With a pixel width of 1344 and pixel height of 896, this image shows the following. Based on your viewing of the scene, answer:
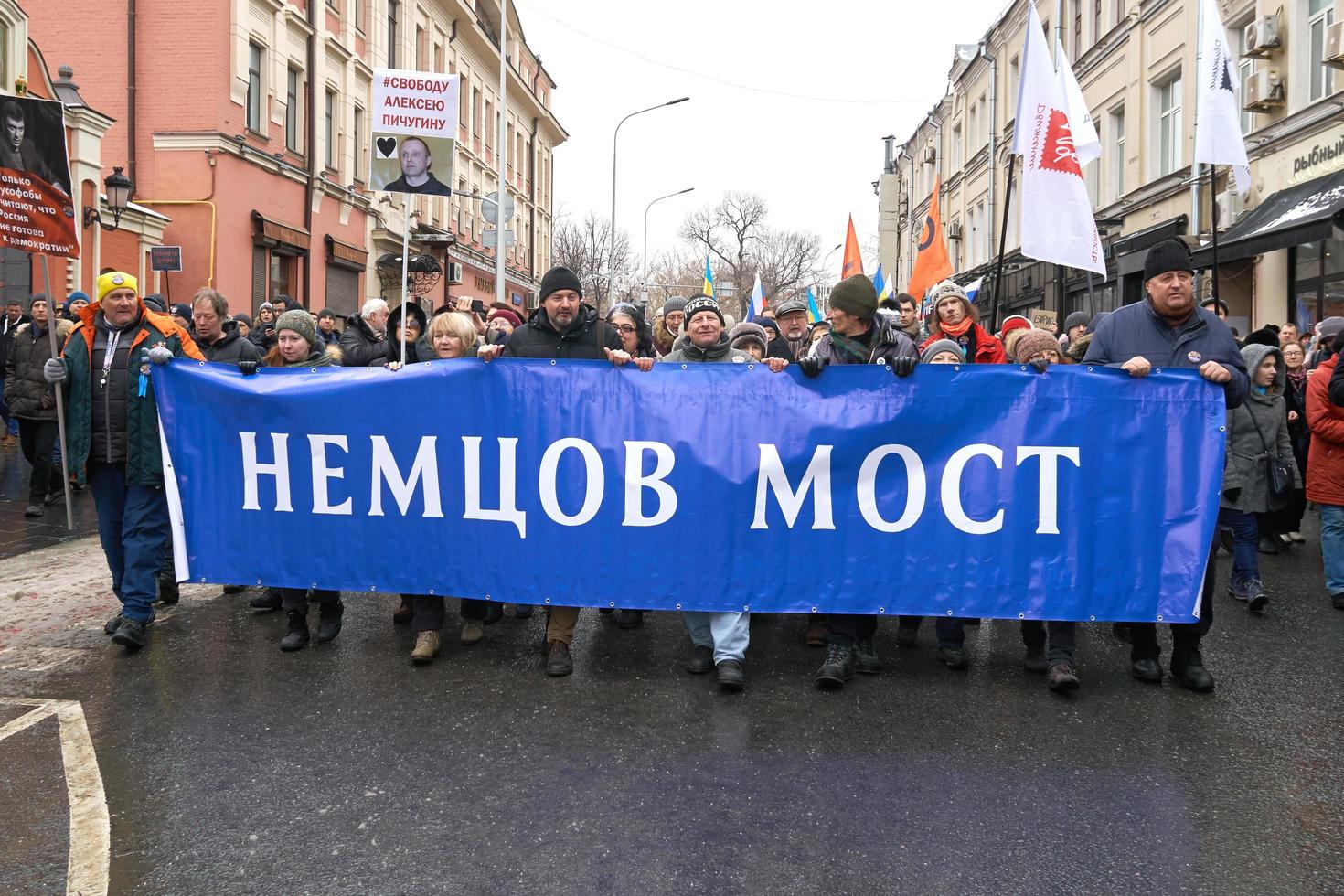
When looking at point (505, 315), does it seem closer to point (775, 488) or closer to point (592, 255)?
point (775, 488)

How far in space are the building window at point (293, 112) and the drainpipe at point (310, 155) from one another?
11.0 inches

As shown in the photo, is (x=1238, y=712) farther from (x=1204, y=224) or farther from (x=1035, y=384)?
(x=1204, y=224)

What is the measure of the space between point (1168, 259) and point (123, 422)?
549cm

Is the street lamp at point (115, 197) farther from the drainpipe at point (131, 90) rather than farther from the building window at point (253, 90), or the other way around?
the building window at point (253, 90)

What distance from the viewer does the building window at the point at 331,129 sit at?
1083 inches

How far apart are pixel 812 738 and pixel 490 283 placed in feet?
133

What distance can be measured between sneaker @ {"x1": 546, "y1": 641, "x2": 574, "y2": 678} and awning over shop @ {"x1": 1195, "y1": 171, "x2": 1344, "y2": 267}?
12.2m

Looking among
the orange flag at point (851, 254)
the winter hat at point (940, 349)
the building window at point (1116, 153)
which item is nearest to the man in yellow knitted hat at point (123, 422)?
the winter hat at point (940, 349)

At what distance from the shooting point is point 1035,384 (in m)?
5.20

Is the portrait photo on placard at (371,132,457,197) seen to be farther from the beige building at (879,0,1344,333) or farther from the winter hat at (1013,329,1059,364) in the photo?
the winter hat at (1013,329,1059,364)

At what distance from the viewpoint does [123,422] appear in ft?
19.2

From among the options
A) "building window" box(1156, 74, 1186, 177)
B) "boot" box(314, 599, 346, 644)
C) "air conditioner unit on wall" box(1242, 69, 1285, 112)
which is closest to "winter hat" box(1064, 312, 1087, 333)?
"boot" box(314, 599, 346, 644)

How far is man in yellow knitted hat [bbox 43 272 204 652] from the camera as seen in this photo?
5801 mm

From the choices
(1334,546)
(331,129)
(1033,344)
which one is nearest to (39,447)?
(1033,344)
